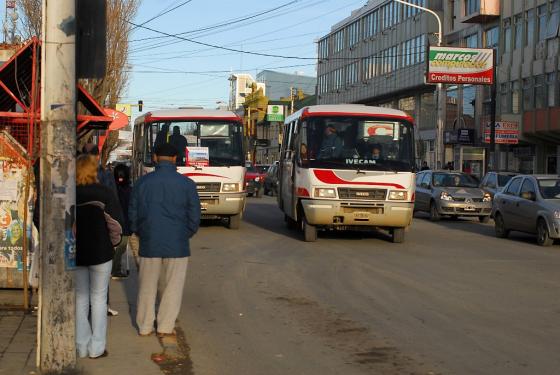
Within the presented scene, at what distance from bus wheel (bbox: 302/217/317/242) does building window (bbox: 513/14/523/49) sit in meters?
32.9

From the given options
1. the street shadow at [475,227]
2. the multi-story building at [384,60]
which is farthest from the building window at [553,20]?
the street shadow at [475,227]

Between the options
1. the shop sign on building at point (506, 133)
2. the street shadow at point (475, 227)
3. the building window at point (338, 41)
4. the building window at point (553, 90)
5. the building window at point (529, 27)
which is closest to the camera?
the street shadow at point (475, 227)

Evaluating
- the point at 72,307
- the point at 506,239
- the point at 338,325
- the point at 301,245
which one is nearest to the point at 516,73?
the point at 506,239

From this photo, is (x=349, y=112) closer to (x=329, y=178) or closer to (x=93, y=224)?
(x=329, y=178)

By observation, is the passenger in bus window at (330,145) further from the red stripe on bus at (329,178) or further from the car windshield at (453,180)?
the car windshield at (453,180)

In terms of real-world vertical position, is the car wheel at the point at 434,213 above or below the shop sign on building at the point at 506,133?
below

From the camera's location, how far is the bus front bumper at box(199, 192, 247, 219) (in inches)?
783

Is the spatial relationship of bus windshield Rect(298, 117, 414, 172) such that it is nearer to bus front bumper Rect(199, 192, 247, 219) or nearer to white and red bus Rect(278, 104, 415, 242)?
white and red bus Rect(278, 104, 415, 242)

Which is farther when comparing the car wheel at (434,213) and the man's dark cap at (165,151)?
the car wheel at (434,213)

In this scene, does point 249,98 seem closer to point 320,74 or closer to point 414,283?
point 320,74

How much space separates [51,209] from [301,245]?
37.2ft

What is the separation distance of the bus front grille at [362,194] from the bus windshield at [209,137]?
412 cm

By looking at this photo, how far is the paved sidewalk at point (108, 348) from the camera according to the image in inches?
259

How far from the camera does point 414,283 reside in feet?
39.1
